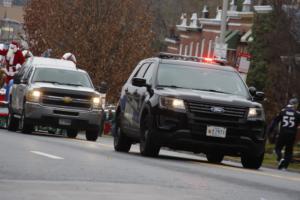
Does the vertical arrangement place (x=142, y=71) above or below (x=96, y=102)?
above

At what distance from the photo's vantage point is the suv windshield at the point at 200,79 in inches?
829

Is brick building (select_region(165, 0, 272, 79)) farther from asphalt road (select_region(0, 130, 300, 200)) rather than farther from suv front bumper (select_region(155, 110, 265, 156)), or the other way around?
asphalt road (select_region(0, 130, 300, 200))

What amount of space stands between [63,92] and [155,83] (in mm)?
8295

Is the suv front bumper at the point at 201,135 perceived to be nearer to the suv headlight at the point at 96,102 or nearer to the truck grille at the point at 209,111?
the truck grille at the point at 209,111

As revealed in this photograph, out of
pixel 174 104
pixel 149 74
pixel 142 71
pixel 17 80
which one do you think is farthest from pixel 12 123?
pixel 174 104

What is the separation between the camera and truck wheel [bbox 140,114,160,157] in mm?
20156

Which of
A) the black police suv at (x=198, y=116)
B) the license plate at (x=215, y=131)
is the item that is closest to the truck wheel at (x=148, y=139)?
the black police suv at (x=198, y=116)

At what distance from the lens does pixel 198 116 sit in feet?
65.4

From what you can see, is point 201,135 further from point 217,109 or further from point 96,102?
point 96,102

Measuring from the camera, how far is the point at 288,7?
40.0m

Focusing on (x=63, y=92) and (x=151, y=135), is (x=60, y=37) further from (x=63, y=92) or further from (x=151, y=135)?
(x=151, y=135)

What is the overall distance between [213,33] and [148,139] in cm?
6614

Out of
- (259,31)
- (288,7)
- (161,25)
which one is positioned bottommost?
(161,25)

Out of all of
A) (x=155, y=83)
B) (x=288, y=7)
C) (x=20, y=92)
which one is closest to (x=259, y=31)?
(x=288, y=7)
